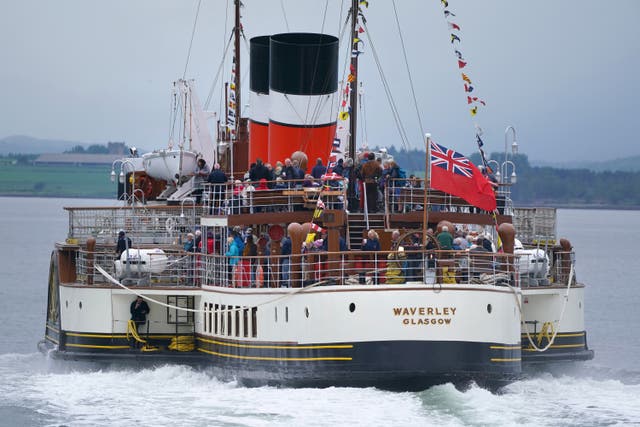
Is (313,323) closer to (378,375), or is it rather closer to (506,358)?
(378,375)

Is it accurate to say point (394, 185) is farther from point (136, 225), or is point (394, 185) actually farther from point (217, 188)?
point (136, 225)

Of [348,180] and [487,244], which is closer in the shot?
[487,244]

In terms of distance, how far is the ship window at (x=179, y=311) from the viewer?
3466 cm

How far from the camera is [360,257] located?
3112 cm

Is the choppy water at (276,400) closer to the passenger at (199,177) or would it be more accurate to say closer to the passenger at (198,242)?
the passenger at (198,242)

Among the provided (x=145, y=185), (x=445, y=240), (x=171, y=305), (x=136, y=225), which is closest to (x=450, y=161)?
(x=445, y=240)

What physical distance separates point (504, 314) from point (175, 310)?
9.29 meters

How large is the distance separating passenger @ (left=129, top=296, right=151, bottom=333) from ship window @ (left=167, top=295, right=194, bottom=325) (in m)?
0.59

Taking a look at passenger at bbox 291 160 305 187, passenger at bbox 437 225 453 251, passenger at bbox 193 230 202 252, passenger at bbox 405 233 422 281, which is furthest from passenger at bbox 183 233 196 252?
passenger at bbox 405 233 422 281

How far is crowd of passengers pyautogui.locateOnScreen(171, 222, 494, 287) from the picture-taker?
29531 mm

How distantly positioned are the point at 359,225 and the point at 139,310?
5.87 metres

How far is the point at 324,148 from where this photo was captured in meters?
39.0

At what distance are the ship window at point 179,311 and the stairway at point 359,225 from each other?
14.3ft

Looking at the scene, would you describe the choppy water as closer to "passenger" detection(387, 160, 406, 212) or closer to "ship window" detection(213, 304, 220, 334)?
"ship window" detection(213, 304, 220, 334)
